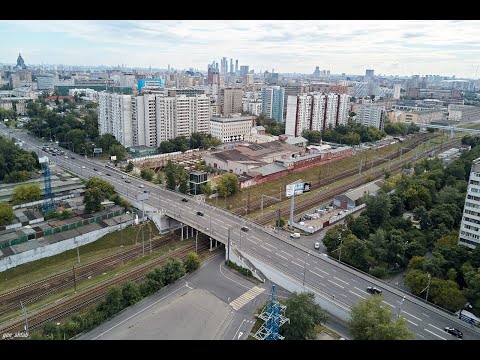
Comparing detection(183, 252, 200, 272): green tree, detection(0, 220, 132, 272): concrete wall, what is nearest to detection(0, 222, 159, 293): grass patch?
detection(0, 220, 132, 272): concrete wall

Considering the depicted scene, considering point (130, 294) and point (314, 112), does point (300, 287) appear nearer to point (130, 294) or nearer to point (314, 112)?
point (130, 294)

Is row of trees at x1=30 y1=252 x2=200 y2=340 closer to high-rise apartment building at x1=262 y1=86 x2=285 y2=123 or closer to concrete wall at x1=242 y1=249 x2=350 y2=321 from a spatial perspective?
concrete wall at x1=242 y1=249 x2=350 y2=321

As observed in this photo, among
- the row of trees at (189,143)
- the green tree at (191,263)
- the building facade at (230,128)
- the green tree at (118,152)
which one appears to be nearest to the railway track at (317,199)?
the green tree at (191,263)

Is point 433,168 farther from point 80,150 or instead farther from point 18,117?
point 18,117

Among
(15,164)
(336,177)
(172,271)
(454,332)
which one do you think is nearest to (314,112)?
(336,177)

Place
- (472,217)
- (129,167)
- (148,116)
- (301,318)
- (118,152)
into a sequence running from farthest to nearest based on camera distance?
(148,116) < (118,152) < (129,167) < (472,217) < (301,318)

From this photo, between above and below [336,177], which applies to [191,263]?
below
